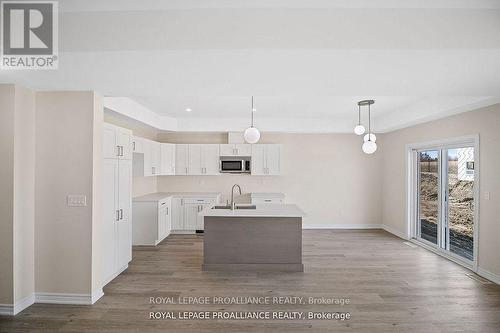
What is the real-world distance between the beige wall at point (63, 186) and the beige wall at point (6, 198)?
0.25 meters

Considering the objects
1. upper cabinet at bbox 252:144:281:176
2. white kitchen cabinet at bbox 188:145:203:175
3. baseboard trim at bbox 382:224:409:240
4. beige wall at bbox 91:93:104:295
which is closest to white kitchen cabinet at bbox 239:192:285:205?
upper cabinet at bbox 252:144:281:176

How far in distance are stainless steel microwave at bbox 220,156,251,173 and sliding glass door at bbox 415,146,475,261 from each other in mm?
3781

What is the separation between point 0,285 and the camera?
9.41 ft

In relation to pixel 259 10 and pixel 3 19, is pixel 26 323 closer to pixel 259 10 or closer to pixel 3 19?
pixel 3 19

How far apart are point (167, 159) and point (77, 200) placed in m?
3.20

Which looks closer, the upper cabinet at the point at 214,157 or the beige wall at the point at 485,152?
the beige wall at the point at 485,152

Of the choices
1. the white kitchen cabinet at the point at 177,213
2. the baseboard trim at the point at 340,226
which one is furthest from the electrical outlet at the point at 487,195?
the white kitchen cabinet at the point at 177,213

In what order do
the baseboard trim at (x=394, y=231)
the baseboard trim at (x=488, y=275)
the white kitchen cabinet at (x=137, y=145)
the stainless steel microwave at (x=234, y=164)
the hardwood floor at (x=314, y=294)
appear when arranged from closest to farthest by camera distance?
the hardwood floor at (x=314, y=294) → the baseboard trim at (x=488, y=275) → the white kitchen cabinet at (x=137, y=145) → the baseboard trim at (x=394, y=231) → the stainless steel microwave at (x=234, y=164)

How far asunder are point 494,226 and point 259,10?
4.28 metres

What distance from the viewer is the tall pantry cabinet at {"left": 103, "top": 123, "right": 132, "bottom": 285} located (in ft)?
11.7

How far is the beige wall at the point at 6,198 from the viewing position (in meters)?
2.88

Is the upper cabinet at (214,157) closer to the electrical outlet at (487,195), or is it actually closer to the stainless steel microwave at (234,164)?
the stainless steel microwave at (234,164)

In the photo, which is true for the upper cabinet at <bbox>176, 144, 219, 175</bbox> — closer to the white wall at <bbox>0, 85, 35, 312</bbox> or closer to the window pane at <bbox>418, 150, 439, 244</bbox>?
the white wall at <bbox>0, 85, 35, 312</bbox>

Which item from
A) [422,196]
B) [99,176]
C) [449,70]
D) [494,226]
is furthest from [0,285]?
[422,196]
